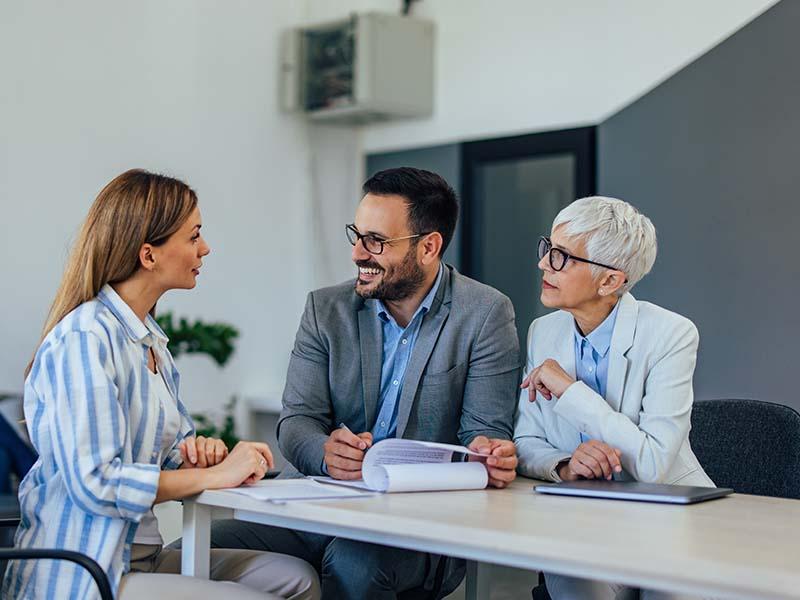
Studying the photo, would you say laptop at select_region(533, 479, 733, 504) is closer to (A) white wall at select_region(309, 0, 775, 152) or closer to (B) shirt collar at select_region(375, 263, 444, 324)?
(B) shirt collar at select_region(375, 263, 444, 324)

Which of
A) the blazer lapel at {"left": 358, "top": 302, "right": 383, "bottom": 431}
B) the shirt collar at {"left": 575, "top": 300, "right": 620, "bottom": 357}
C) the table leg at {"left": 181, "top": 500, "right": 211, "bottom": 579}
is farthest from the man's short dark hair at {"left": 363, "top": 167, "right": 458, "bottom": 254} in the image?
the table leg at {"left": 181, "top": 500, "right": 211, "bottom": 579}

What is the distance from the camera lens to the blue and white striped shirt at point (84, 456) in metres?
1.75

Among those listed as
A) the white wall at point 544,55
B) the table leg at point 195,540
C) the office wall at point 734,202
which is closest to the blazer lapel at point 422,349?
the table leg at point 195,540

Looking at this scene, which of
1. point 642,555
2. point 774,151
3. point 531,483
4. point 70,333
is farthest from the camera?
point 774,151

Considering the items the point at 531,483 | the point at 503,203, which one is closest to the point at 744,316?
the point at 531,483

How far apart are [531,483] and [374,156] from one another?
3851 mm

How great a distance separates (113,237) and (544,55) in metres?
3.35

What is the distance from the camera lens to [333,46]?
17.8 feet

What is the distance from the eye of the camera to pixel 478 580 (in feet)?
7.46

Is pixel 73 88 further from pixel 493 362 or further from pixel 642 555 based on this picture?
pixel 642 555

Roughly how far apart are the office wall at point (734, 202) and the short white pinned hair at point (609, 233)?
3.34 ft

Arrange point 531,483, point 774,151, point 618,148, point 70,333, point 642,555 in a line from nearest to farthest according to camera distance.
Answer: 1. point 642,555
2. point 70,333
3. point 531,483
4. point 774,151
5. point 618,148

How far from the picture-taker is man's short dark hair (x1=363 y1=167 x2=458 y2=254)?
8.42ft

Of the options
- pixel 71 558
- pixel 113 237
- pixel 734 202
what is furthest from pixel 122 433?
pixel 734 202
